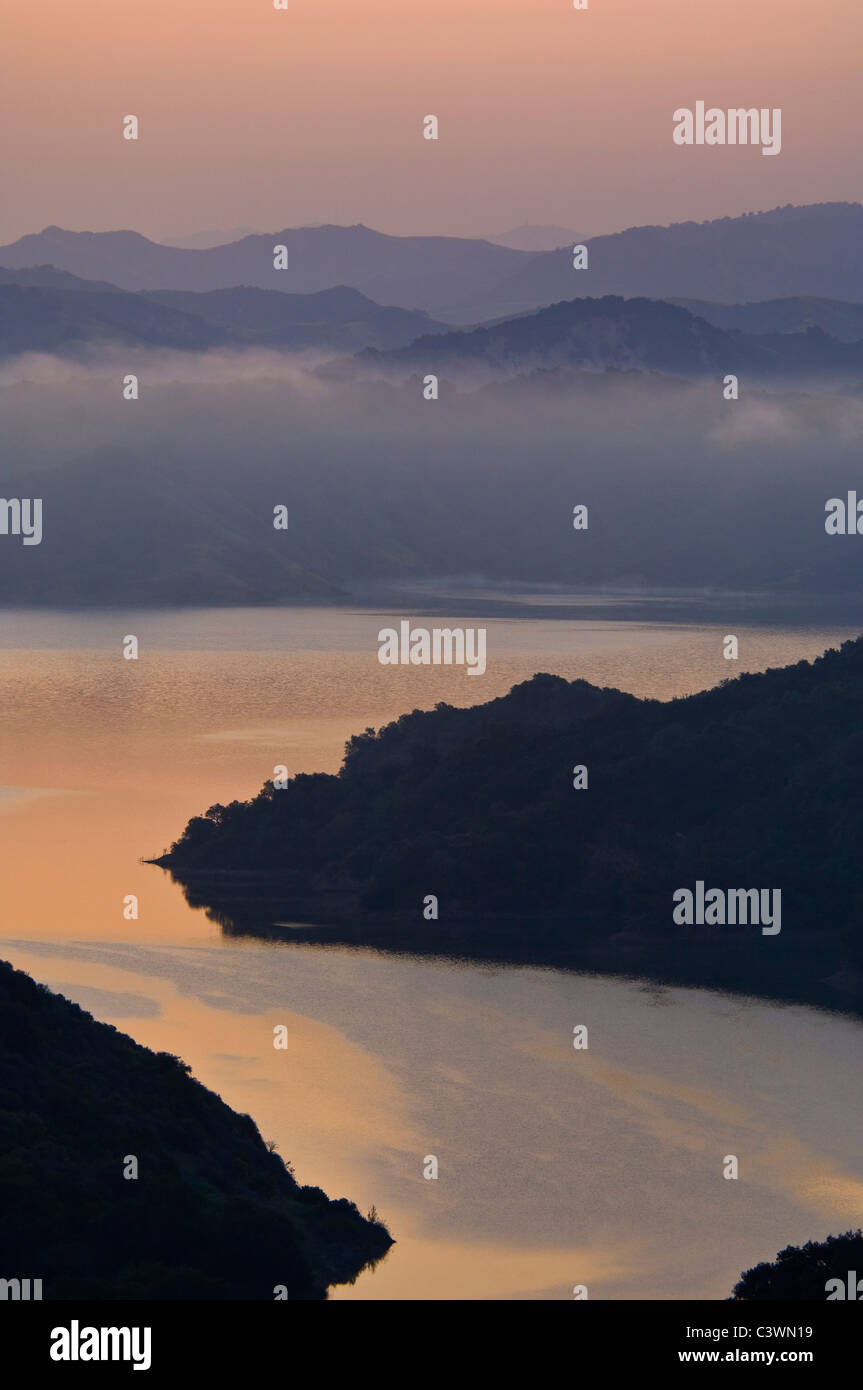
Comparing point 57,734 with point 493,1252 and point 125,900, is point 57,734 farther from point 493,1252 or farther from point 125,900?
point 493,1252

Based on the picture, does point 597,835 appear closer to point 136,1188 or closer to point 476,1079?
point 476,1079

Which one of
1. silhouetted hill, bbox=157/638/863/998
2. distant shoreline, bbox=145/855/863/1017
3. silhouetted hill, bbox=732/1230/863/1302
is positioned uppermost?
silhouetted hill, bbox=157/638/863/998

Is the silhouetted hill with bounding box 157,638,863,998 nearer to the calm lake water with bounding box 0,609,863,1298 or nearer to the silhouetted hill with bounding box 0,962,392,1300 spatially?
the calm lake water with bounding box 0,609,863,1298

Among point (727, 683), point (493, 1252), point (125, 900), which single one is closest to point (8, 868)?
point (125, 900)

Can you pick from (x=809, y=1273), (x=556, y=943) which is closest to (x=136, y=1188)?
(x=809, y=1273)

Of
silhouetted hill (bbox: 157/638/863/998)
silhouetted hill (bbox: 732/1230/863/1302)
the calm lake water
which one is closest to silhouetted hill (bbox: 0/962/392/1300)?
the calm lake water

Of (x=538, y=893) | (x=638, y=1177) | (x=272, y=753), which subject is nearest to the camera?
(x=638, y=1177)
